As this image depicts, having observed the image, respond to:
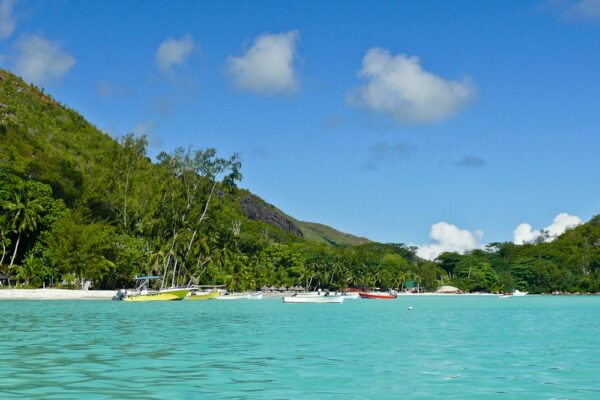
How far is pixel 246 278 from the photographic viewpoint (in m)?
121

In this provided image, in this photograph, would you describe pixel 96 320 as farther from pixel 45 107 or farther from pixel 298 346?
Result: pixel 45 107

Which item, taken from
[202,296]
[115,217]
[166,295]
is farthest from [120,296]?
[115,217]

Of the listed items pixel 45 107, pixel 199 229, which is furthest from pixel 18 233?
pixel 45 107

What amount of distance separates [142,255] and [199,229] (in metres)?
9.35

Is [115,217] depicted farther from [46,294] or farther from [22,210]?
[46,294]

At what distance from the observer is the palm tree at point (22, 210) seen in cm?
7975

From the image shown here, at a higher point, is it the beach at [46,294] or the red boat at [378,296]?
the red boat at [378,296]

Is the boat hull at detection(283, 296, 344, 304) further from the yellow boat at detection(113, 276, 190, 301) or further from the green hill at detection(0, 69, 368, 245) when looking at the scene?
the green hill at detection(0, 69, 368, 245)

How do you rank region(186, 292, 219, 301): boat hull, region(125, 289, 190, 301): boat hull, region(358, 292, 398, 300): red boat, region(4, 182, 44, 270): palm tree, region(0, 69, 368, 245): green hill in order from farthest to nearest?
region(358, 292, 398, 300): red boat → region(0, 69, 368, 245): green hill → region(186, 292, 219, 301): boat hull → region(4, 182, 44, 270): palm tree → region(125, 289, 190, 301): boat hull

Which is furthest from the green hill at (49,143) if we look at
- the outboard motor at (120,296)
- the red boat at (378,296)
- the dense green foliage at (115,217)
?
the red boat at (378,296)

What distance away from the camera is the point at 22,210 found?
80688 millimetres

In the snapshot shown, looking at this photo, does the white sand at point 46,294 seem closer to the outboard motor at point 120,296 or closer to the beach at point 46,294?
the beach at point 46,294

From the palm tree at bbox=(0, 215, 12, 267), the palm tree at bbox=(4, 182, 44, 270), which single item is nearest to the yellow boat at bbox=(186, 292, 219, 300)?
the palm tree at bbox=(4, 182, 44, 270)

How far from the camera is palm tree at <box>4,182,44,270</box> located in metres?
79.8
